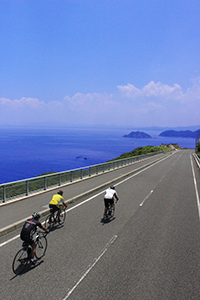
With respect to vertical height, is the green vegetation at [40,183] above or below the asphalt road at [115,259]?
above

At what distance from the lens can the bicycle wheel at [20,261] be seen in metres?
5.88

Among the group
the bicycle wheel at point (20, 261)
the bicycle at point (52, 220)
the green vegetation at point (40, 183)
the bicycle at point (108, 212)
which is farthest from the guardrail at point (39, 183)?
the bicycle wheel at point (20, 261)

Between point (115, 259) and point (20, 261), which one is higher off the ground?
point (20, 261)

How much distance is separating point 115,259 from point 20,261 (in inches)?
103

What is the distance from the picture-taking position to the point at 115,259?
21.9 ft

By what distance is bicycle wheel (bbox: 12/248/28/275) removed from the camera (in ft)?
19.3

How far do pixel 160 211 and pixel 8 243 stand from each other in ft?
24.3

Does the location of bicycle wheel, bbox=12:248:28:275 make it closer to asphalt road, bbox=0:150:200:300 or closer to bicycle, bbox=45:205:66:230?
asphalt road, bbox=0:150:200:300

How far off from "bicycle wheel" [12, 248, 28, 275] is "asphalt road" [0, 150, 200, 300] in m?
0.17

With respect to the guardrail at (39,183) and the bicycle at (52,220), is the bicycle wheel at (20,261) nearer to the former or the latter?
the bicycle at (52,220)

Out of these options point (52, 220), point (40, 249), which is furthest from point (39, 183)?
point (40, 249)

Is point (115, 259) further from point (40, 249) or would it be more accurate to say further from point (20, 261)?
point (20, 261)

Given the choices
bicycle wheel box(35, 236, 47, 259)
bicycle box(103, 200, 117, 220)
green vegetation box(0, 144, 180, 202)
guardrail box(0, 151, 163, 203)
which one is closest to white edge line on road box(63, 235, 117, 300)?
bicycle wheel box(35, 236, 47, 259)

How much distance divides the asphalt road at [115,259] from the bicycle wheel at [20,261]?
0.17 metres
